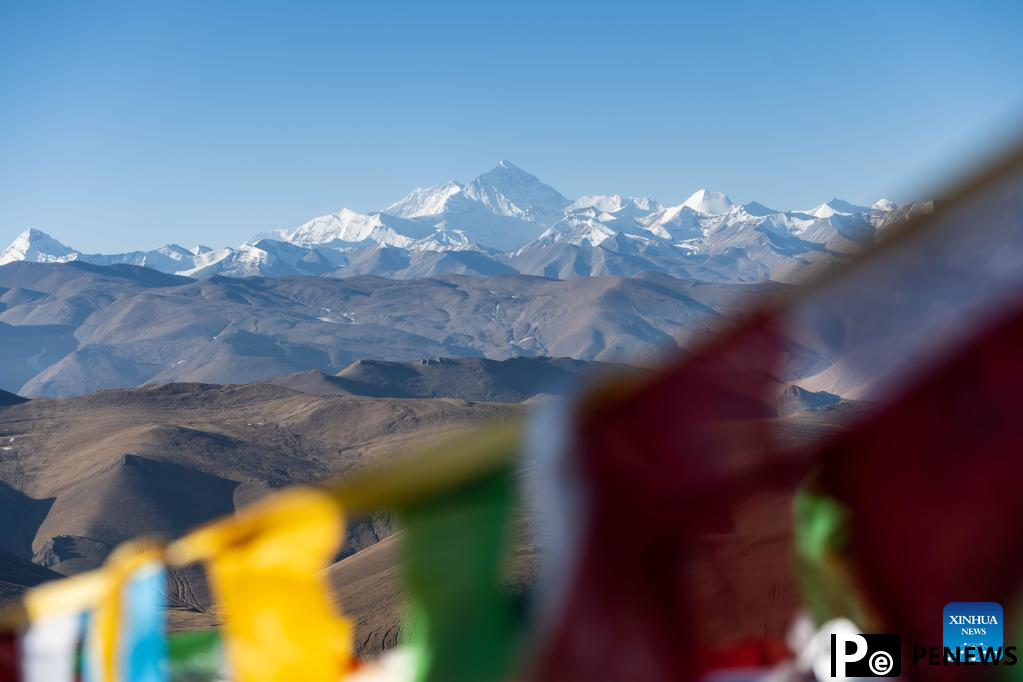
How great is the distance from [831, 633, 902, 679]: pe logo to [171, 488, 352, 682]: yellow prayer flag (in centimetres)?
70

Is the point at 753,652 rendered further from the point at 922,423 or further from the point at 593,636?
the point at 922,423

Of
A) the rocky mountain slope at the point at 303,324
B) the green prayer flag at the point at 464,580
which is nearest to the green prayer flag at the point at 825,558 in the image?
the green prayer flag at the point at 464,580

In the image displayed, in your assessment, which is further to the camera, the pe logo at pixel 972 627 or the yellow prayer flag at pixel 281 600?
the yellow prayer flag at pixel 281 600

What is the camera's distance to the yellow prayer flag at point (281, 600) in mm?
1437

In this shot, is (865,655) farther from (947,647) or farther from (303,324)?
(303,324)

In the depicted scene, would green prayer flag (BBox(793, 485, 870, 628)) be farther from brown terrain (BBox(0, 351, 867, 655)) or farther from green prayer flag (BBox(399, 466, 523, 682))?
brown terrain (BBox(0, 351, 867, 655))

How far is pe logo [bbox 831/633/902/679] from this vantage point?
0.98 meters

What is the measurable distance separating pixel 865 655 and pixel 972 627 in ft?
0.53

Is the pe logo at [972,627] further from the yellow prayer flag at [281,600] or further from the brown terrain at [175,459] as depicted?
the brown terrain at [175,459]

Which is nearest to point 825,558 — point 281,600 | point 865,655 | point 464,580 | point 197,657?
point 865,655

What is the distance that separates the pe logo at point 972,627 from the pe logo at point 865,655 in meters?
0.05

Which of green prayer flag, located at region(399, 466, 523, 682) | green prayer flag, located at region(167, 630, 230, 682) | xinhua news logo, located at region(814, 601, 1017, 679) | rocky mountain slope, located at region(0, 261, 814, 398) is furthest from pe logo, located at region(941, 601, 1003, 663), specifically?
rocky mountain slope, located at region(0, 261, 814, 398)

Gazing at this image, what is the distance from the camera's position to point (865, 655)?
105cm

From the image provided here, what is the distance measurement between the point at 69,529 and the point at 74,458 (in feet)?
35.2
